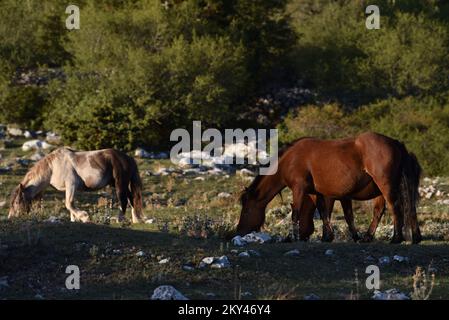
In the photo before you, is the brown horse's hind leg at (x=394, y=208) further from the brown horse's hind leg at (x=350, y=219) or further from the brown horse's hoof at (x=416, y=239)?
the brown horse's hind leg at (x=350, y=219)

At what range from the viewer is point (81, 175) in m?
17.6

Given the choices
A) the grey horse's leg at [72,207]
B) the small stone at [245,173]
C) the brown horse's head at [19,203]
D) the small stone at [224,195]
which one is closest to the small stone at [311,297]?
the grey horse's leg at [72,207]

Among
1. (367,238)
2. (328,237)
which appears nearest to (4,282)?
(328,237)

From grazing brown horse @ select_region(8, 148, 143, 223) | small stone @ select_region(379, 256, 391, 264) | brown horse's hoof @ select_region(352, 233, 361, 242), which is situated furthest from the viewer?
grazing brown horse @ select_region(8, 148, 143, 223)

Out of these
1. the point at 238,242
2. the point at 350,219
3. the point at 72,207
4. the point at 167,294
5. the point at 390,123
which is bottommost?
the point at 390,123

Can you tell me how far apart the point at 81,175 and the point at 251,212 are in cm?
394

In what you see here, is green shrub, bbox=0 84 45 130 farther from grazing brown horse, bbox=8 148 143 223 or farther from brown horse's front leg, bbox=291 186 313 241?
brown horse's front leg, bbox=291 186 313 241

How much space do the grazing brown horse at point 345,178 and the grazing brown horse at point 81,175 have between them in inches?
122

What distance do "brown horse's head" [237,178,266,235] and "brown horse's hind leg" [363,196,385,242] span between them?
6.05 feet

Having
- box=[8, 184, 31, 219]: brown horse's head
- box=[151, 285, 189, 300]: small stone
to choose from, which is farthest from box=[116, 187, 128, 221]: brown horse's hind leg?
box=[151, 285, 189, 300]: small stone

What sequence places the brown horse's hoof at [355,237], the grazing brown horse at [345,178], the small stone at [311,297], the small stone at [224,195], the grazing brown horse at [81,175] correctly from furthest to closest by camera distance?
1. the small stone at [224,195]
2. the grazing brown horse at [81,175]
3. the brown horse's hoof at [355,237]
4. the grazing brown horse at [345,178]
5. the small stone at [311,297]

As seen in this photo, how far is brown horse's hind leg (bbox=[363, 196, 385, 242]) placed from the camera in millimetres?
15000

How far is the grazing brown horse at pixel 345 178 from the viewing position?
14680 millimetres

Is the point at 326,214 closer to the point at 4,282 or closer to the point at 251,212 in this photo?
the point at 251,212
